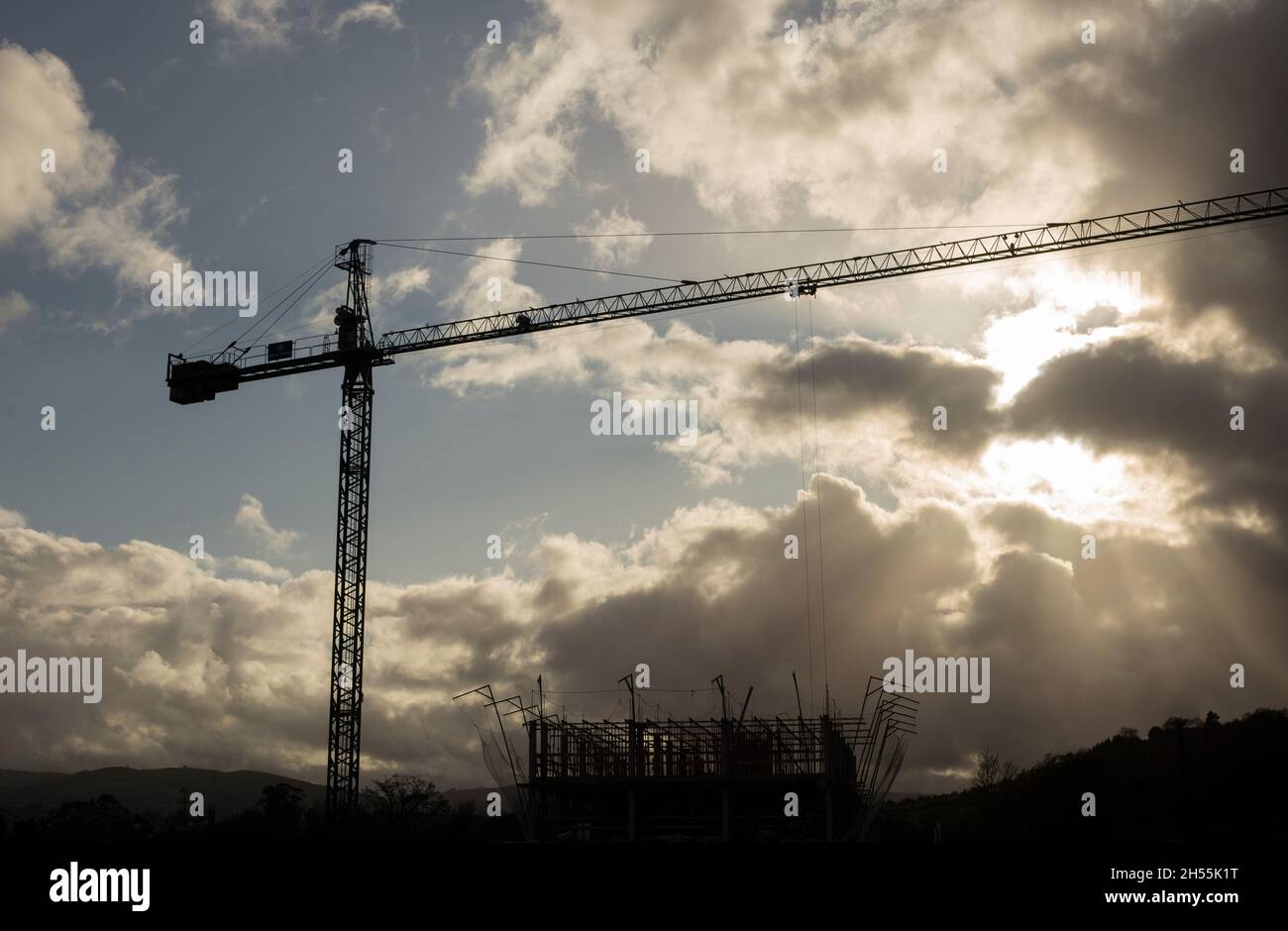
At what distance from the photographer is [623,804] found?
59625mm

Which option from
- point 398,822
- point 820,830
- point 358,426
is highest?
point 358,426

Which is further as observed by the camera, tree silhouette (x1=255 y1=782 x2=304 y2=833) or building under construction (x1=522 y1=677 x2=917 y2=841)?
tree silhouette (x1=255 y1=782 x2=304 y2=833)

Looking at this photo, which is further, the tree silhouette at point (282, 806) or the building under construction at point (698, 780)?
the tree silhouette at point (282, 806)

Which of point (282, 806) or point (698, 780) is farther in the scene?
point (282, 806)

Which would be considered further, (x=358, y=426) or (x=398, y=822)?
(x=398, y=822)
